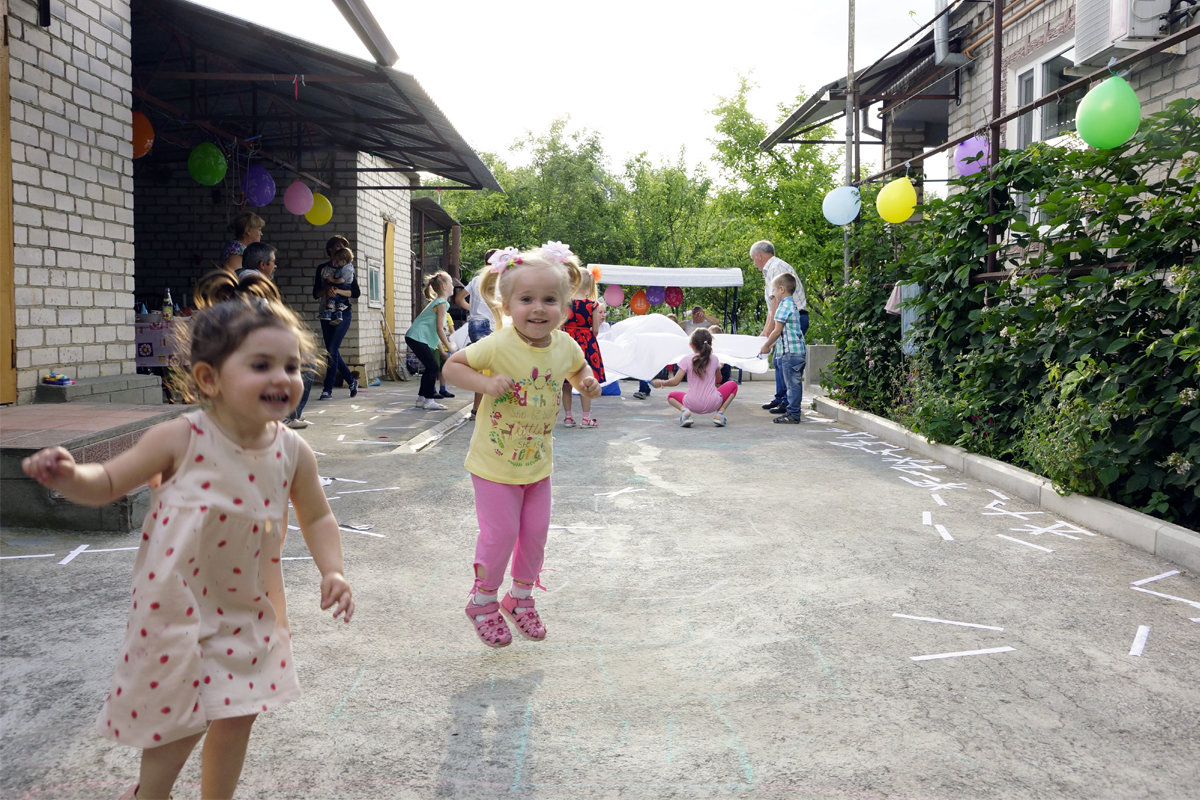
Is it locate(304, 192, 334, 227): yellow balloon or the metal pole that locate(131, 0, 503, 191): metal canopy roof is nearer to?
locate(304, 192, 334, 227): yellow balloon

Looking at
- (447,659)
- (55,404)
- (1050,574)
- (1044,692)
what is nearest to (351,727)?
(447,659)

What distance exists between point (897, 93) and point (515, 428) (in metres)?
15.6

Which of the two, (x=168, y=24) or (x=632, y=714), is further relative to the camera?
(x=168, y=24)

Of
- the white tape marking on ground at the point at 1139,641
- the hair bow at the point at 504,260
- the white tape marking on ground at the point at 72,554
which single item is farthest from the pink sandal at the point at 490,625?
the white tape marking on ground at the point at 1139,641

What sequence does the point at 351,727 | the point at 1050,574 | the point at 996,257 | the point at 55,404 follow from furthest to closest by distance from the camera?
the point at 996,257 → the point at 55,404 → the point at 1050,574 → the point at 351,727

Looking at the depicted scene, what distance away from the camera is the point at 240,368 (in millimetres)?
1977

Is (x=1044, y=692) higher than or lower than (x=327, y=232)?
lower

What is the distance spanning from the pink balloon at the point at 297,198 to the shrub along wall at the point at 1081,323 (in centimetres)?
845

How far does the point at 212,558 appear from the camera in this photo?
196 centimetres

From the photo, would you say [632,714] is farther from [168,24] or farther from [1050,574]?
[168,24]

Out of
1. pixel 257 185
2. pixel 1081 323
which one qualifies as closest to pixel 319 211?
pixel 257 185

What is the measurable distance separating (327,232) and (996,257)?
10.7 metres

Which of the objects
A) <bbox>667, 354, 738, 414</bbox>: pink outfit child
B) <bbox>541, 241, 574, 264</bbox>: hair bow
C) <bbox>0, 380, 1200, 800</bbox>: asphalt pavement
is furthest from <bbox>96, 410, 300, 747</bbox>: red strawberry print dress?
<bbox>667, 354, 738, 414</bbox>: pink outfit child

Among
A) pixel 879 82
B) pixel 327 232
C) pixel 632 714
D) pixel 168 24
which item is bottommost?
pixel 632 714
